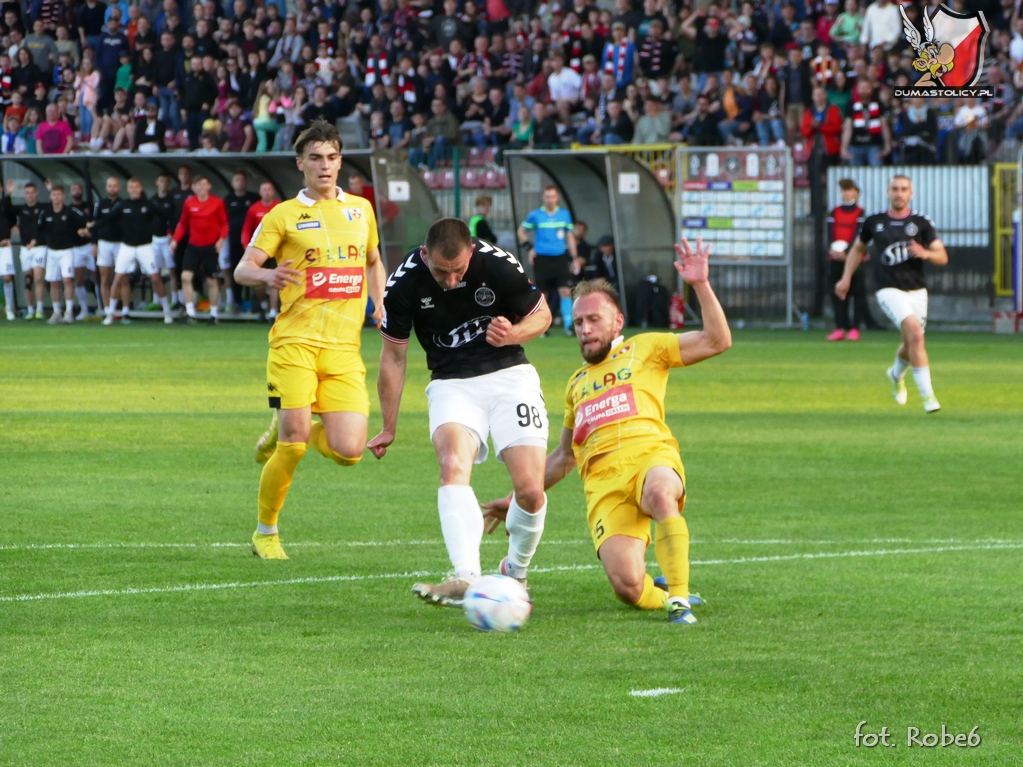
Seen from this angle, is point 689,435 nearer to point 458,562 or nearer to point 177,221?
point 458,562

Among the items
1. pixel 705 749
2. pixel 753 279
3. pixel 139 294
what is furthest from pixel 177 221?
pixel 705 749

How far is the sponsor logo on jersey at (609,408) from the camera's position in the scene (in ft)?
25.0

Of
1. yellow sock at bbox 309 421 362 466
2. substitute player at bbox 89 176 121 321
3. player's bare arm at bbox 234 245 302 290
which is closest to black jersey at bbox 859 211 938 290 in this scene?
yellow sock at bbox 309 421 362 466

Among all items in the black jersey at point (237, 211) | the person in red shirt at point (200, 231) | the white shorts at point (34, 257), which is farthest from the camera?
the white shorts at point (34, 257)

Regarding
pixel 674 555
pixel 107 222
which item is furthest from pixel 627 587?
pixel 107 222

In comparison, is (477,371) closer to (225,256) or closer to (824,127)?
(824,127)

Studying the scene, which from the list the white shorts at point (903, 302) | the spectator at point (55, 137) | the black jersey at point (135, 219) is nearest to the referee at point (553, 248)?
the black jersey at point (135, 219)

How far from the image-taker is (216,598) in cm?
759

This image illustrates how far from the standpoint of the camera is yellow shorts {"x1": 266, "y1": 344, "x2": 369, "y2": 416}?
29.6 ft

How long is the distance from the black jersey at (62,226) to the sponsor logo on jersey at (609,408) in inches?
1002

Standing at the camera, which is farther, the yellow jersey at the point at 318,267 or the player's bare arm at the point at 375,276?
the player's bare arm at the point at 375,276

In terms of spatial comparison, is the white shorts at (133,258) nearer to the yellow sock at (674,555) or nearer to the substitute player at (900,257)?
the substitute player at (900,257)

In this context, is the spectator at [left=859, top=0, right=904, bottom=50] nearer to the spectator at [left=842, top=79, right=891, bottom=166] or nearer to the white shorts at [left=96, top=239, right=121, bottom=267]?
the spectator at [left=842, top=79, right=891, bottom=166]

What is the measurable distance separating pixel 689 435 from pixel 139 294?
69.6ft
